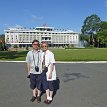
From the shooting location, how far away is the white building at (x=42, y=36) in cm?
18200

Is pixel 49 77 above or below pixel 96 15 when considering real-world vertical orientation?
below

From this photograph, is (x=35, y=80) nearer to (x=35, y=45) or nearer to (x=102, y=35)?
(x=35, y=45)

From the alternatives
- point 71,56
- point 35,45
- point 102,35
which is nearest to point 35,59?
point 35,45

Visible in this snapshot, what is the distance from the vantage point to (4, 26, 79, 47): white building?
182 meters

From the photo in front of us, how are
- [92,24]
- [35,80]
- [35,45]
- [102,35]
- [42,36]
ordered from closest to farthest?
[35,45]
[35,80]
[102,35]
[92,24]
[42,36]

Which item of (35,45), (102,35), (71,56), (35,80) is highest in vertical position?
(102,35)

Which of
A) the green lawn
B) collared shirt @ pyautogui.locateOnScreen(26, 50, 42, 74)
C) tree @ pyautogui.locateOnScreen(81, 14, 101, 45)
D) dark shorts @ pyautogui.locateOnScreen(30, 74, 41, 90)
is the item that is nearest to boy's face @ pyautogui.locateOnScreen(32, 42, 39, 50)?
collared shirt @ pyautogui.locateOnScreen(26, 50, 42, 74)

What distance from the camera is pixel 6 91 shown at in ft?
34.7

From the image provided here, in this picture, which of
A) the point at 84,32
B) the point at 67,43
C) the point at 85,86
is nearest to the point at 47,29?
the point at 67,43

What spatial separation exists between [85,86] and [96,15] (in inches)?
5524

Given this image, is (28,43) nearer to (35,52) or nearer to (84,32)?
(84,32)

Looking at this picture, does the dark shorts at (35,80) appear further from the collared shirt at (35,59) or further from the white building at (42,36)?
the white building at (42,36)

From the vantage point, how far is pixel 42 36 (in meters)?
189

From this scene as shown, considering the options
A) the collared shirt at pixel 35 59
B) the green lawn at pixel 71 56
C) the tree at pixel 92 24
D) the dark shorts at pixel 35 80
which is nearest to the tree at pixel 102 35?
the tree at pixel 92 24
